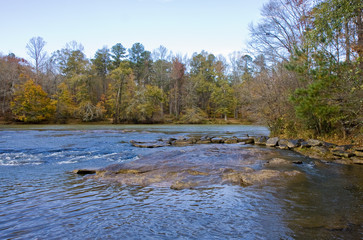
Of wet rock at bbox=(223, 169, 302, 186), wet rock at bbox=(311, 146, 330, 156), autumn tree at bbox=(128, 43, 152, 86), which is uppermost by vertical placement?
autumn tree at bbox=(128, 43, 152, 86)

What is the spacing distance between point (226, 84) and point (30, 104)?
128ft

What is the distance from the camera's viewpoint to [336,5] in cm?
825

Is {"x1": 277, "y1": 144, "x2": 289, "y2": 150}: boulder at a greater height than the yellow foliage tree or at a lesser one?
lesser

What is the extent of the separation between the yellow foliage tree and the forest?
156 mm

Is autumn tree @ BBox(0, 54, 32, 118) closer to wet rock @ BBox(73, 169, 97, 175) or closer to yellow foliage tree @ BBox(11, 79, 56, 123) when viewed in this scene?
yellow foliage tree @ BBox(11, 79, 56, 123)

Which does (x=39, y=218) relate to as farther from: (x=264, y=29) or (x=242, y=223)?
(x=264, y=29)

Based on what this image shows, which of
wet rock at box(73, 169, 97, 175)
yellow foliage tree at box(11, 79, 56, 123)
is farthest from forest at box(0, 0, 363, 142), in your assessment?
wet rock at box(73, 169, 97, 175)

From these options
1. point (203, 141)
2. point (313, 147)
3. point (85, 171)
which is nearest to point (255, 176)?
point (85, 171)

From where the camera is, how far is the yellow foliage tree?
39.8 m

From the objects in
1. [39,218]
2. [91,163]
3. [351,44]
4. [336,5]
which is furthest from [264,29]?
[39,218]

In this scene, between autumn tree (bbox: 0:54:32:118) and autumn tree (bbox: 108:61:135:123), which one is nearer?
autumn tree (bbox: 0:54:32:118)

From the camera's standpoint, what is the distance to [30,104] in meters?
40.2

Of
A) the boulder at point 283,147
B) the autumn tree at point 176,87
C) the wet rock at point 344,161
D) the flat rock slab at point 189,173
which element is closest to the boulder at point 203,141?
the boulder at point 283,147

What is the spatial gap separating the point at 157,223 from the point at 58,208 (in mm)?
2050
